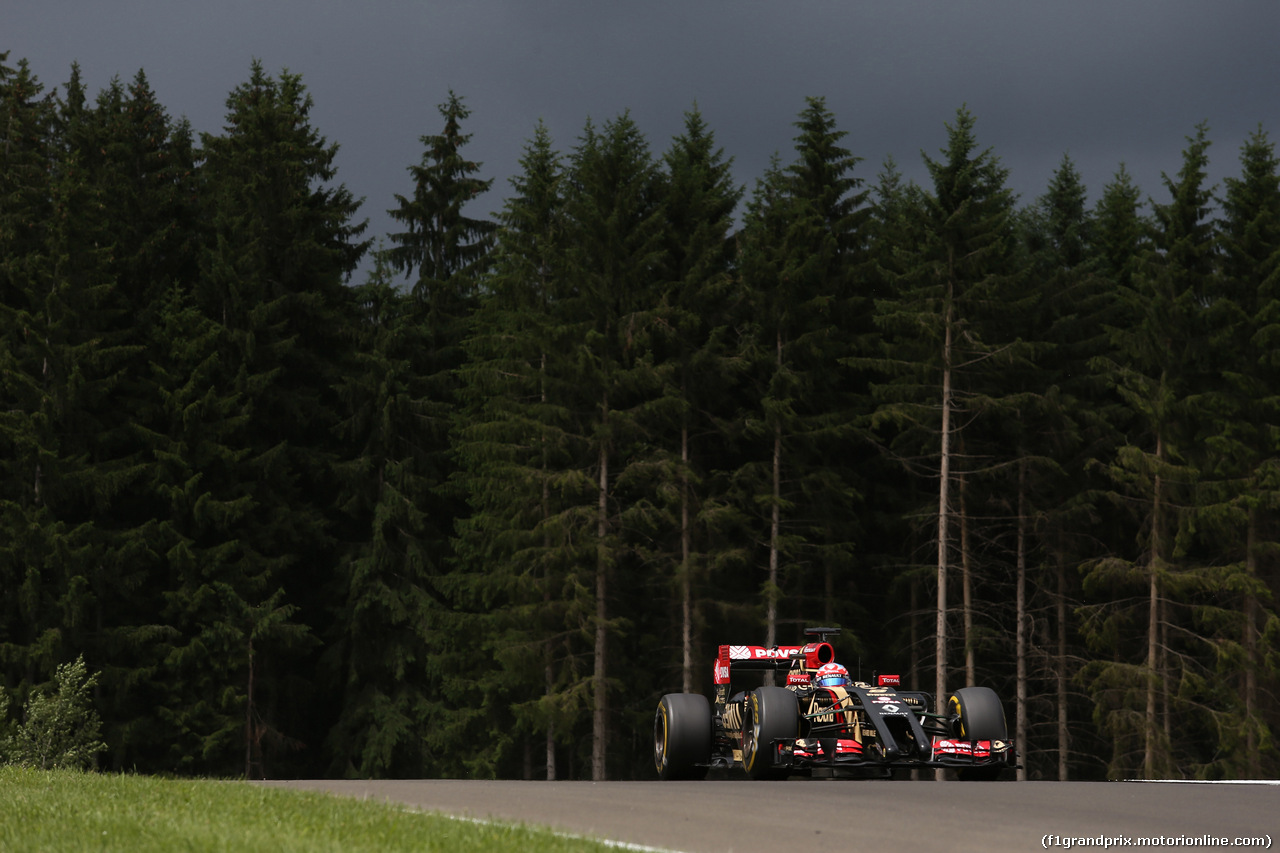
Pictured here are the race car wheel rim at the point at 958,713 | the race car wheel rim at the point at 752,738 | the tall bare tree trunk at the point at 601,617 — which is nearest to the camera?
the race car wheel rim at the point at 752,738

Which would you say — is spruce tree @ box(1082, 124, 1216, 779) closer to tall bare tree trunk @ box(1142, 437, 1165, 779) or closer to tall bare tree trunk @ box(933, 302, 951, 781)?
Result: tall bare tree trunk @ box(1142, 437, 1165, 779)

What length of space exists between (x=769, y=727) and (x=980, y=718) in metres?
2.62

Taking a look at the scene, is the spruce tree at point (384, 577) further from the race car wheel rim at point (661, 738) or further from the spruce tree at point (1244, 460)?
the race car wheel rim at point (661, 738)

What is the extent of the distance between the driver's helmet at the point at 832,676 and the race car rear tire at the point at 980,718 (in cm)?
141

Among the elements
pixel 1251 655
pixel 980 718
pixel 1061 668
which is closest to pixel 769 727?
pixel 980 718

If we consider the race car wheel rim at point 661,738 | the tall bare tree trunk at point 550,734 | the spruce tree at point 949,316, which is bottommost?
the tall bare tree trunk at point 550,734

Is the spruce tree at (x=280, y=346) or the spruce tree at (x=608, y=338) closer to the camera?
the spruce tree at (x=608, y=338)

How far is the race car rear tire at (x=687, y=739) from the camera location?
1792 centimetres

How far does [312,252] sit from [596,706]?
21283mm

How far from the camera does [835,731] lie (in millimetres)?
17031

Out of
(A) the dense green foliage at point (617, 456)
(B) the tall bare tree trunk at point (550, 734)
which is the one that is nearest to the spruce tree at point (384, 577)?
(A) the dense green foliage at point (617, 456)

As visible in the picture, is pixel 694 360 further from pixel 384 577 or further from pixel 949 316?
pixel 384 577

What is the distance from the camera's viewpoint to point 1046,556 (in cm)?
4150

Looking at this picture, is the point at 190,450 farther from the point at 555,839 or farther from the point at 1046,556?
the point at 555,839
